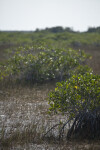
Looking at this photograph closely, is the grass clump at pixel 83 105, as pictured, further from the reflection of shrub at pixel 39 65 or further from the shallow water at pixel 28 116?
the reflection of shrub at pixel 39 65

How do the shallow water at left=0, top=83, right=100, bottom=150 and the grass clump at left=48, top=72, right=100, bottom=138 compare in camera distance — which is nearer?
the shallow water at left=0, top=83, right=100, bottom=150

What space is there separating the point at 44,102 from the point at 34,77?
316 centimetres

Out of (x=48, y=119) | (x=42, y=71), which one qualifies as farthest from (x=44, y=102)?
(x=42, y=71)

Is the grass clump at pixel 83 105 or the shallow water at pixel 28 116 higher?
the grass clump at pixel 83 105

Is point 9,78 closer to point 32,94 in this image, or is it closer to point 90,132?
point 32,94

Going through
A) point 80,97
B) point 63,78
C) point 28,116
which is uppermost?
point 80,97

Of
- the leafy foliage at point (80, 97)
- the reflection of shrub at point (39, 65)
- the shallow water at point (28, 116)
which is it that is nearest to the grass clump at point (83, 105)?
the leafy foliage at point (80, 97)

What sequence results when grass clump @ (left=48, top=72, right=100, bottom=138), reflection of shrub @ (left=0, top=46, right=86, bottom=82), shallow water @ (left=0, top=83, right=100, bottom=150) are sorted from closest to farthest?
shallow water @ (left=0, top=83, right=100, bottom=150)
grass clump @ (left=48, top=72, right=100, bottom=138)
reflection of shrub @ (left=0, top=46, right=86, bottom=82)

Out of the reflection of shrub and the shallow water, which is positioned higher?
the reflection of shrub

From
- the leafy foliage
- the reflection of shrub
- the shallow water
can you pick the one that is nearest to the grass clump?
the leafy foliage

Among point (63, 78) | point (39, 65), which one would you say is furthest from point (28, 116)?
point (63, 78)

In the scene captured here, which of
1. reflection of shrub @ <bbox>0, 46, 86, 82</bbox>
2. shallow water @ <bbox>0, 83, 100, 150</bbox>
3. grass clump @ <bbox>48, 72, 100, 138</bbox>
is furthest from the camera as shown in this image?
reflection of shrub @ <bbox>0, 46, 86, 82</bbox>

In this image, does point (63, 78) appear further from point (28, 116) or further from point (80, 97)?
point (80, 97)

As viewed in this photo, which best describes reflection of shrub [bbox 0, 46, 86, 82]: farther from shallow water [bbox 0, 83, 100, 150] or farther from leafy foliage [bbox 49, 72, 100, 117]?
leafy foliage [bbox 49, 72, 100, 117]
